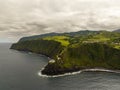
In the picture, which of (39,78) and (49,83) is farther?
(39,78)

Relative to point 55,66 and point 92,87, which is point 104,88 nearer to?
point 92,87

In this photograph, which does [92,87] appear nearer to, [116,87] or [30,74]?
[116,87]

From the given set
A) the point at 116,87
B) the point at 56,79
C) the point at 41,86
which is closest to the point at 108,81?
the point at 116,87

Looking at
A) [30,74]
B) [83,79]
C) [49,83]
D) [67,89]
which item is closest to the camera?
[67,89]

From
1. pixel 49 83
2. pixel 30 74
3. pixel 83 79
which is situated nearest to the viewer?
pixel 49 83

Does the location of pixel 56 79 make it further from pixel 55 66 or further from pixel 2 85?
pixel 2 85

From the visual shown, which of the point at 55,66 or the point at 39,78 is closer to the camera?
the point at 39,78

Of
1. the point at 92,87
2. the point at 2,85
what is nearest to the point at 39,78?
the point at 2,85

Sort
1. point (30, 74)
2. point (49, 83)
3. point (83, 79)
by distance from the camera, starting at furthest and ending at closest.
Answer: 1. point (30, 74)
2. point (83, 79)
3. point (49, 83)
